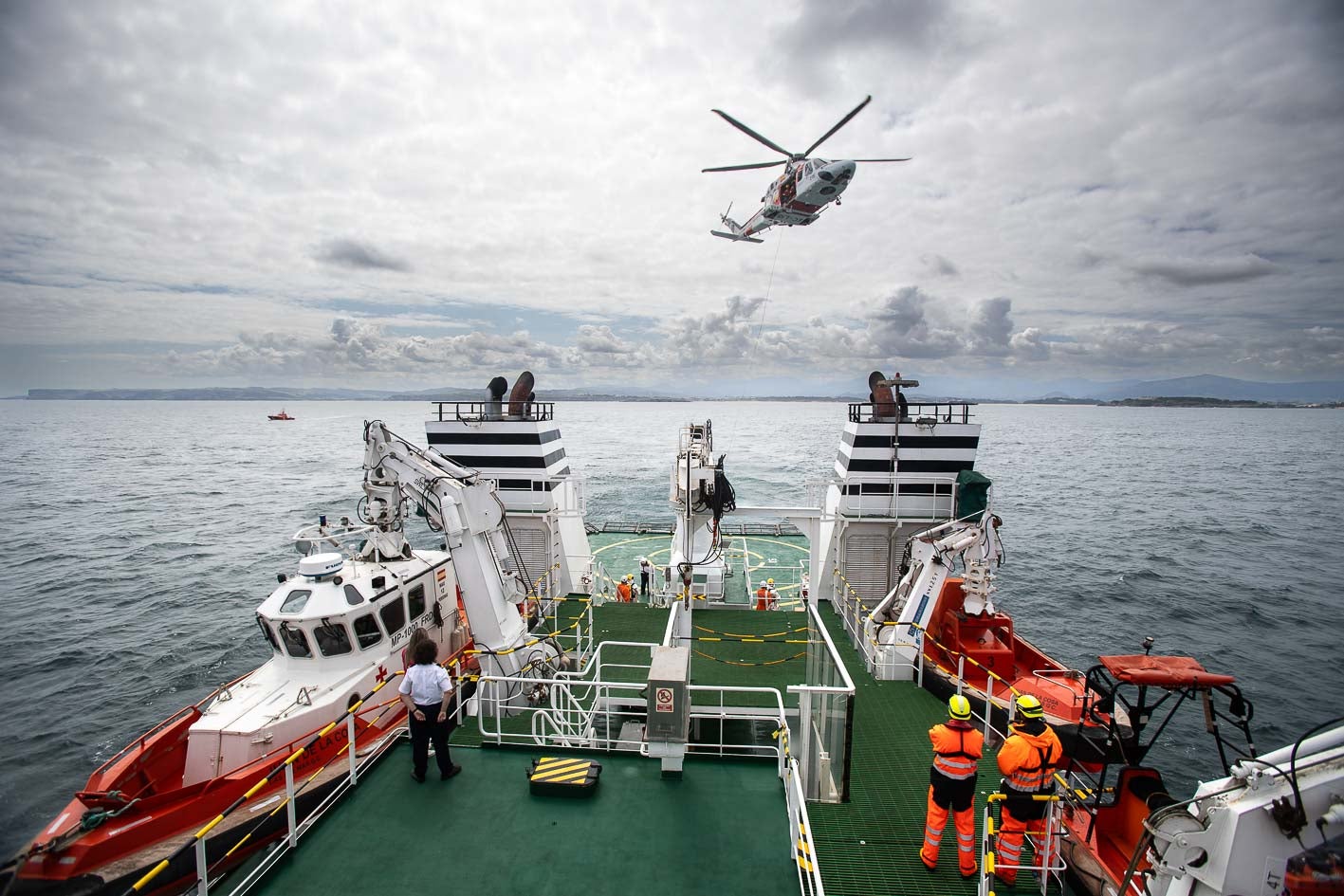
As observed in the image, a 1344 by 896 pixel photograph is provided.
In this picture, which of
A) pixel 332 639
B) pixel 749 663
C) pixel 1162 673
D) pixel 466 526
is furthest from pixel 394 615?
pixel 1162 673

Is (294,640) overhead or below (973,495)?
below

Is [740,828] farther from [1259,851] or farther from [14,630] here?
[14,630]

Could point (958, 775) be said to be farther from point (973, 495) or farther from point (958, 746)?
point (973, 495)

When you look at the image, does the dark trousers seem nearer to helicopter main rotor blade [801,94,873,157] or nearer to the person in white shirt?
the person in white shirt

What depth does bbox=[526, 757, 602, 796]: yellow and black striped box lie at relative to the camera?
22.8 feet

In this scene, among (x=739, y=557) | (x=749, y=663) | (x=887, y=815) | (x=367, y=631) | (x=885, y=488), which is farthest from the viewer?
(x=739, y=557)

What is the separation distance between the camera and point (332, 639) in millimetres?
11734

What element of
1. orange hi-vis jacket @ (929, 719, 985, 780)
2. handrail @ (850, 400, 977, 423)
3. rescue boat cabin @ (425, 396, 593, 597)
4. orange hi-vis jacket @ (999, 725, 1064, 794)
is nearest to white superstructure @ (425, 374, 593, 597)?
rescue boat cabin @ (425, 396, 593, 597)

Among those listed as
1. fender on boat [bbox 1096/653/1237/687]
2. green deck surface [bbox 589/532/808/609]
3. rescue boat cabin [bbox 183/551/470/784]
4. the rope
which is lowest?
green deck surface [bbox 589/532/808/609]

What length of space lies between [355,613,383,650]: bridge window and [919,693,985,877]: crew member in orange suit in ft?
32.8

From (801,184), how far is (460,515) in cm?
2052

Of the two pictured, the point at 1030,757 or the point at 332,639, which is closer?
the point at 1030,757

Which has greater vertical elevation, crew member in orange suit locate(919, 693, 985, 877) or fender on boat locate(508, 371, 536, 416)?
fender on boat locate(508, 371, 536, 416)

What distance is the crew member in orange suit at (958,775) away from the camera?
617 cm
